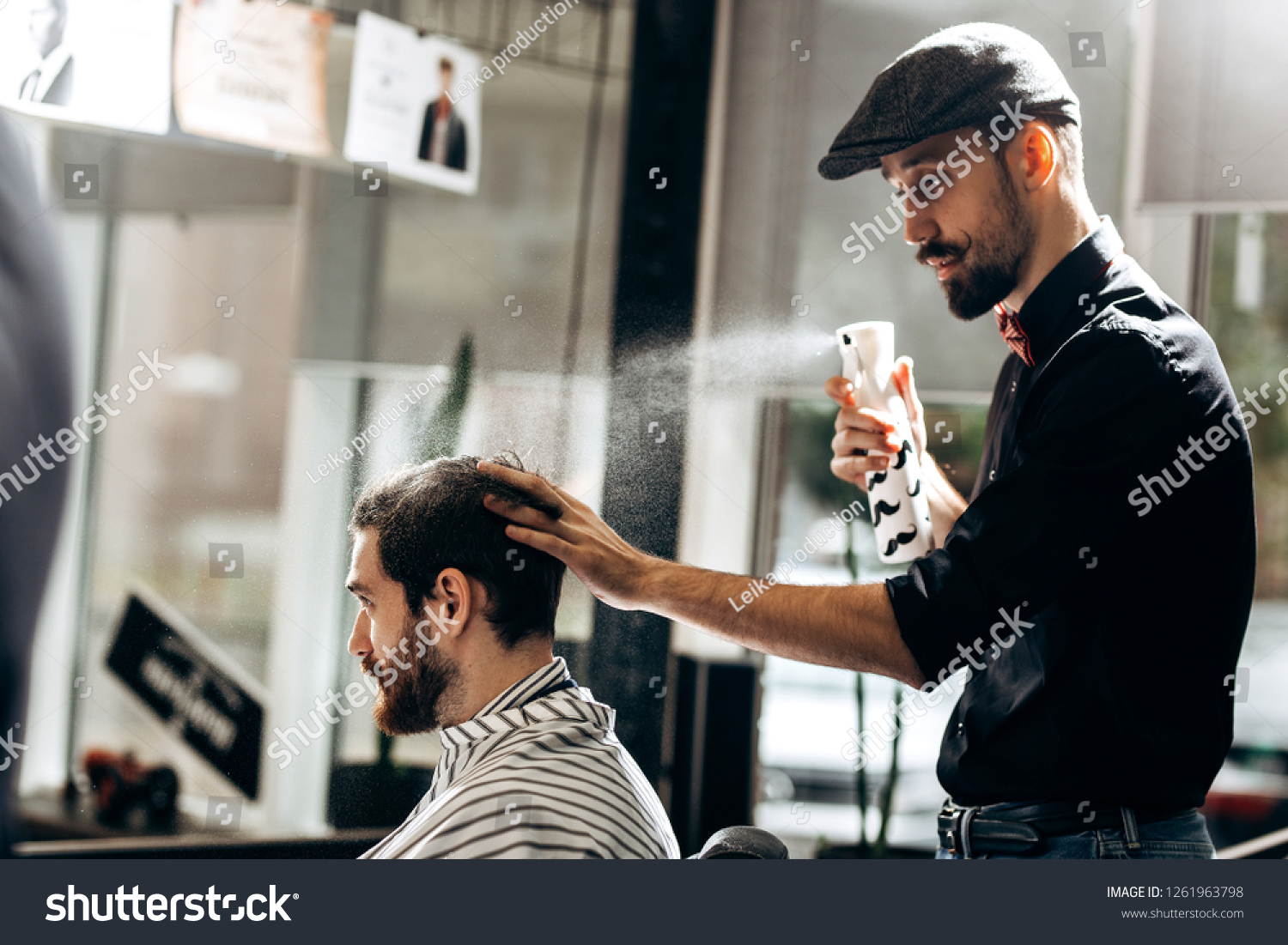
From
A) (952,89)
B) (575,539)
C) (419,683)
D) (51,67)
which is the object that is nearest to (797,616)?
(575,539)

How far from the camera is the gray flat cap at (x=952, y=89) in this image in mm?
1581

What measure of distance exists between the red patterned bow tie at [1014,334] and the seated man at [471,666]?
85cm

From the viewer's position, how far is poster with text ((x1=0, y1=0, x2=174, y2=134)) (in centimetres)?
234

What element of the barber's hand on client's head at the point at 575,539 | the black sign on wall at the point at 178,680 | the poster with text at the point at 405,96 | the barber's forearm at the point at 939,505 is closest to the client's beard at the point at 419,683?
the barber's hand on client's head at the point at 575,539

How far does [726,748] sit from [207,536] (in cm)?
166

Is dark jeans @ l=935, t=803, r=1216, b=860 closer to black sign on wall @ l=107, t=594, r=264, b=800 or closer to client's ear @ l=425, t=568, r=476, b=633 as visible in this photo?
client's ear @ l=425, t=568, r=476, b=633

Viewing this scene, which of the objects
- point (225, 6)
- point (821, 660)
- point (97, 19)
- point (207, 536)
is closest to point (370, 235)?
point (225, 6)

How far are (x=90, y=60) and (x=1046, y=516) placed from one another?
2490 millimetres

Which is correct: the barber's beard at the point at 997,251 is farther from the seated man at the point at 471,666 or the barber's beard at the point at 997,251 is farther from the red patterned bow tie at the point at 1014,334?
the seated man at the point at 471,666

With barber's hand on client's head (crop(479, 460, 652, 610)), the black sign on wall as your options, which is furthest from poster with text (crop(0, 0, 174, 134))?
barber's hand on client's head (crop(479, 460, 652, 610))
